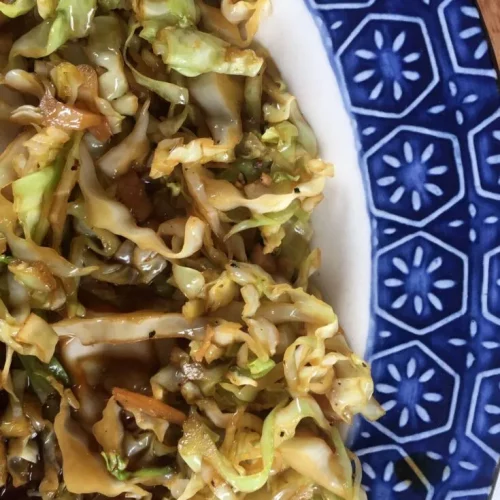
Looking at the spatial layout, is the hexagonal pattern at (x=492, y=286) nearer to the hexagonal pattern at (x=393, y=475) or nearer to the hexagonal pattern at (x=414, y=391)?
the hexagonal pattern at (x=414, y=391)

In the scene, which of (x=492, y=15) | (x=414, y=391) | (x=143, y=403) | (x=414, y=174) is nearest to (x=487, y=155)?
(x=414, y=174)

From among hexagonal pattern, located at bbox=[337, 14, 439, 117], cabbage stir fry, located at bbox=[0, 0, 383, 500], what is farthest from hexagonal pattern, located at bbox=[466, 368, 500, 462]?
hexagonal pattern, located at bbox=[337, 14, 439, 117]

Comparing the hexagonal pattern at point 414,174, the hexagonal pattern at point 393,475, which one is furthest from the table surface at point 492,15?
the hexagonal pattern at point 393,475

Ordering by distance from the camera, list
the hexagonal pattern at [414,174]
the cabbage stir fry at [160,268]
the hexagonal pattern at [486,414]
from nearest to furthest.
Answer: the cabbage stir fry at [160,268] < the hexagonal pattern at [414,174] < the hexagonal pattern at [486,414]

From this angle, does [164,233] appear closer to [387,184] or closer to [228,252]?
[228,252]

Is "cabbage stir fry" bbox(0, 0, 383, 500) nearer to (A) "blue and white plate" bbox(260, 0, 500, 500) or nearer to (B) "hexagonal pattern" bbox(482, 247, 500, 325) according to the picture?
(A) "blue and white plate" bbox(260, 0, 500, 500)

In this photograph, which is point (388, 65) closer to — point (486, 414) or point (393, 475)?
point (486, 414)
